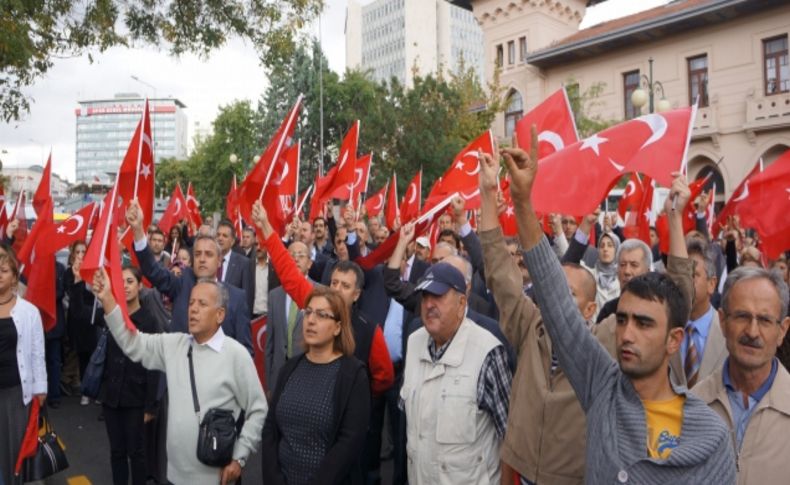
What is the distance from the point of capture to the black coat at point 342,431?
134 inches

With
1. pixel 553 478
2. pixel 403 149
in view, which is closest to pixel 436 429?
pixel 553 478

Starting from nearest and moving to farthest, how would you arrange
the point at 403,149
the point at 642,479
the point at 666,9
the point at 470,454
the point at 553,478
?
the point at 642,479
the point at 553,478
the point at 470,454
the point at 403,149
the point at 666,9

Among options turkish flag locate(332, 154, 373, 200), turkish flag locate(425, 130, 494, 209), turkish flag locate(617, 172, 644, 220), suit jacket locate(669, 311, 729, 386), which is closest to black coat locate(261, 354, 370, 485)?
suit jacket locate(669, 311, 729, 386)

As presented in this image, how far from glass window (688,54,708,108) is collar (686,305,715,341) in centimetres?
2799

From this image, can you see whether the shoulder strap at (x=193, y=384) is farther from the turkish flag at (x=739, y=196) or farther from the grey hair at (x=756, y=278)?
the turkish flag at (x=739, y=196)

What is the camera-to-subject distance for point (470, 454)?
10.9 ft

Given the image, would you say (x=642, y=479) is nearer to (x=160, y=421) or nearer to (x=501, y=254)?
(x=501, y=254)

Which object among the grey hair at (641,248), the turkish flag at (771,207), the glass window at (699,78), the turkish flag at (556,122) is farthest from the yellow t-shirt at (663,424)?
the glass window at (699,78)

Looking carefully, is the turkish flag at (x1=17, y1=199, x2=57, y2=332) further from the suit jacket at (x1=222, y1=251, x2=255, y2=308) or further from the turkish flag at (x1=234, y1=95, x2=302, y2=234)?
the suit jacket at (x1=222, y1=251, x2=255, y2=308)

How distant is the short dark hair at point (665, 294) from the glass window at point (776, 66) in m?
28.5

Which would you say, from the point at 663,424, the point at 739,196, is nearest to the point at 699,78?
the point at 739,196

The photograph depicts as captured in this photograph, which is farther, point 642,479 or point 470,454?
point 470,454

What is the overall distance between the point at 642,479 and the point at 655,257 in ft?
23.0

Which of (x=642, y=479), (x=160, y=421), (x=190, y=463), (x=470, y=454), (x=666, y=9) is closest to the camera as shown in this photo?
(x=642, y=479)
